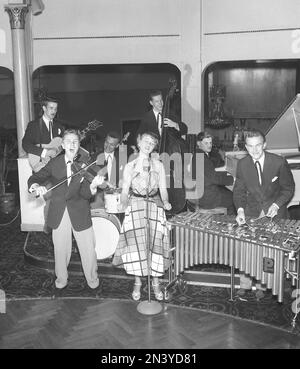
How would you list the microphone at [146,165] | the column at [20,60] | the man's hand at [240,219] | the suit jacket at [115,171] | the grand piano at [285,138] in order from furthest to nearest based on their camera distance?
the column at [20,60], the grand piano at [285,138], the suit jacket at [115,171], the microphone at [146,165], the man's hand at [240,219]

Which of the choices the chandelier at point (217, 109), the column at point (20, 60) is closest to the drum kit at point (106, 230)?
the column at point (20, 60)

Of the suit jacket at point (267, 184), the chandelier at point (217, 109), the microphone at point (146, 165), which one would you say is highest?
the chandelier at point (217, 109)

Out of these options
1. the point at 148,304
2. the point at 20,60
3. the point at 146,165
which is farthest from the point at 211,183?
the point at 20,60

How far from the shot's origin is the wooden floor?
4.02 metres

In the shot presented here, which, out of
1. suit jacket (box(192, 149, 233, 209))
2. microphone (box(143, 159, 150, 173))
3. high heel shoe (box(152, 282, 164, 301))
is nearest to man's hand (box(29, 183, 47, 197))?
microphone (box(143, 159, 150, 173))

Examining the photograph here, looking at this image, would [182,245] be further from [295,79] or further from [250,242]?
[295,79]

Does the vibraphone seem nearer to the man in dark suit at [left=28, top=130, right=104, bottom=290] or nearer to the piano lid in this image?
the man in dark suit at [left=28, top=130, right=104, bottom=290]

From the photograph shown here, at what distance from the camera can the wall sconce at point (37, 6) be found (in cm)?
778

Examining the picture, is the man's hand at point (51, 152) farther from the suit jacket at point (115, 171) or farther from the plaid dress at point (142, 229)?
the plaid dress at point (142, 229)

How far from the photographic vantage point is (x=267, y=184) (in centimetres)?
459

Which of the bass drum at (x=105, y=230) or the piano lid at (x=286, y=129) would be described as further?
the piano lid at (x=286, y=129)

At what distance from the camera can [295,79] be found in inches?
430

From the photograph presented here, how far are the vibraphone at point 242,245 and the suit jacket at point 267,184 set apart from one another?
0.24 meters

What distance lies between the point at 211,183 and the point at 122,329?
6.10 feet
